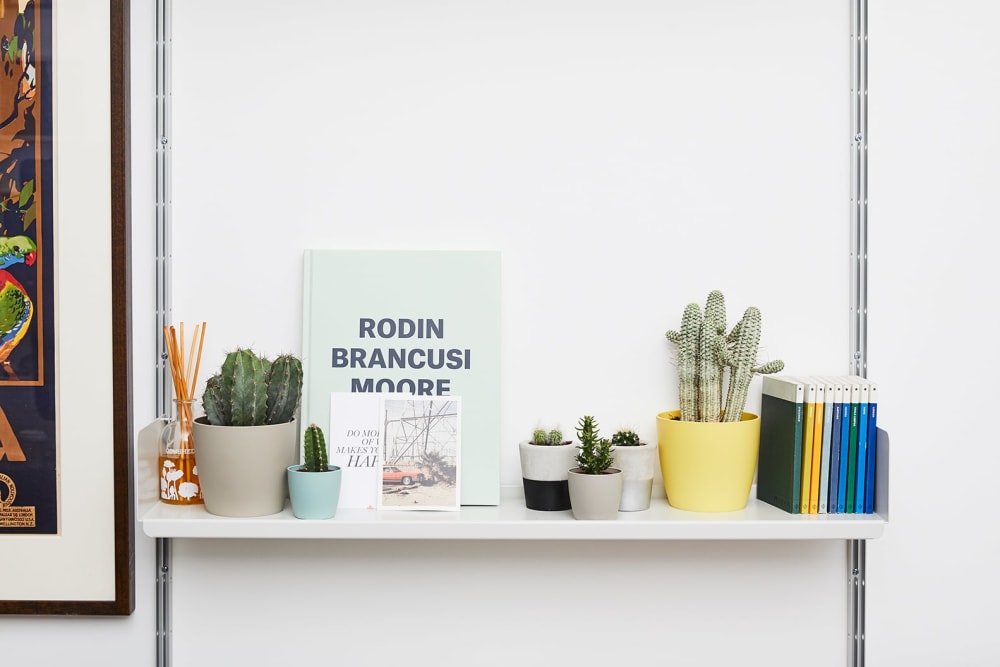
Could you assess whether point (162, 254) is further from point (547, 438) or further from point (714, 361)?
point (714, 361)

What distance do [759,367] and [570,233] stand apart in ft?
1.14

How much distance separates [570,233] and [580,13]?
0.34m

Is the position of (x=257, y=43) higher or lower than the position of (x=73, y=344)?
higher

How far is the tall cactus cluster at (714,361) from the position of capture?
117 cm

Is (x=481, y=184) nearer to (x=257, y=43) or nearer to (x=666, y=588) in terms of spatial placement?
(x=257, y=43)

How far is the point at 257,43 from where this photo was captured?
1.26 m

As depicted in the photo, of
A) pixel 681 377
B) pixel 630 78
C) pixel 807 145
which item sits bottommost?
pixel 681 377

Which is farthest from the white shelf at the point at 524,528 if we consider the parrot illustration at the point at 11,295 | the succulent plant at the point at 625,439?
the parrot illustration at the point at 11,295

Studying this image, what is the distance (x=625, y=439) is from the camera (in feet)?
3.91

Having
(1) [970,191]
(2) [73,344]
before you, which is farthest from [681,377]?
(2) [73,344]

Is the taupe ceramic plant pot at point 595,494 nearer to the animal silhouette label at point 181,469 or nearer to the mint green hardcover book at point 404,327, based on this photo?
the mint green hardcover book at point 404,327

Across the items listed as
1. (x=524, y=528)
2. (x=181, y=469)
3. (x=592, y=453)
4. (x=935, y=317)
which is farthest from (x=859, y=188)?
(x=181, y=469)

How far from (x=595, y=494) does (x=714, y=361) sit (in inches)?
10.3

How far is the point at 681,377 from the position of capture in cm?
120
